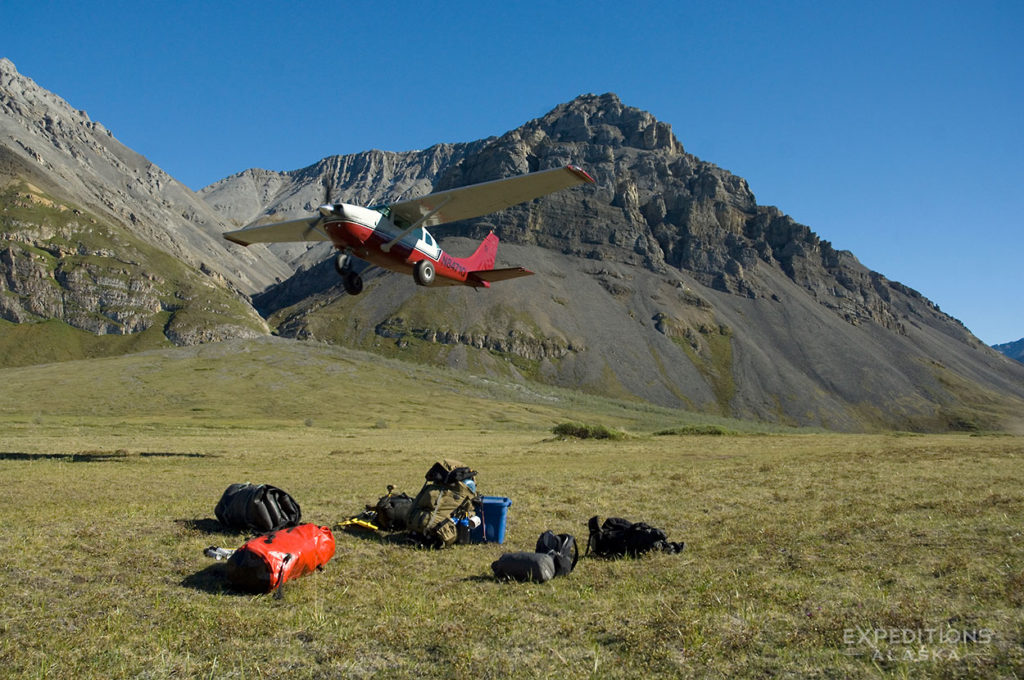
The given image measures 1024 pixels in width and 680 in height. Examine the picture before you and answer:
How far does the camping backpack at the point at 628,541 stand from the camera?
38.5 ft

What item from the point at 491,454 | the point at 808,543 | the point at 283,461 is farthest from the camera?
the point at 491,454

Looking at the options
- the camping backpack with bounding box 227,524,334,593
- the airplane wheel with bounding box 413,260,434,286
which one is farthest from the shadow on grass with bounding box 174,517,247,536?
the airplane wheel with bounding box 413,260,434,286

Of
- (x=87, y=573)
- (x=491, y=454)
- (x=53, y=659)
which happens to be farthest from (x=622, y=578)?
(x=491, y=454)

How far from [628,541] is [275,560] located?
6.31 metres

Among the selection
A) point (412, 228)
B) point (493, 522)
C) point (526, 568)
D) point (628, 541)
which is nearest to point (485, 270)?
point (412, 228)

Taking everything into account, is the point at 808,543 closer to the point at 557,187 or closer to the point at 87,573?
the point at 87,573

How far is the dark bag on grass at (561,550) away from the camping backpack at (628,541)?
1050 mm

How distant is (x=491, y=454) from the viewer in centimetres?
3669

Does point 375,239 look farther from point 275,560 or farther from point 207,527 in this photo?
point 275,560

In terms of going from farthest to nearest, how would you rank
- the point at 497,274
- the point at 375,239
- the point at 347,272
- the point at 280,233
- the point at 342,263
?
the point at 497,274 → the point at 280,233 → the point at 347,272 → the point at 342,263 → the point at 375,239

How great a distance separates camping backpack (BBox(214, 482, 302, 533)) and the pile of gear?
0.06ft

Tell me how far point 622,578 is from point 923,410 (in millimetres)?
210073

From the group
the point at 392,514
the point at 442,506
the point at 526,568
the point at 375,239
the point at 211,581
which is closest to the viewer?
the point at 211,581

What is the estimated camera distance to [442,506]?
12906 mm
